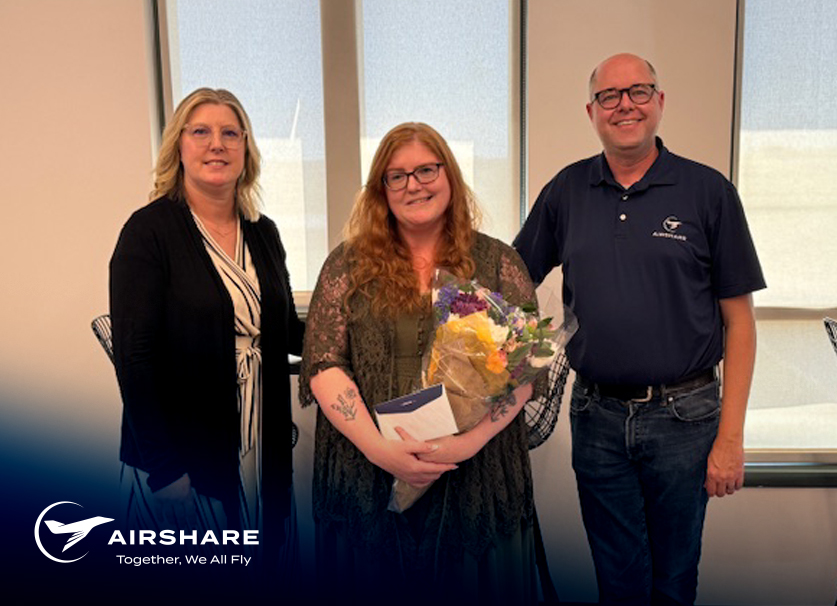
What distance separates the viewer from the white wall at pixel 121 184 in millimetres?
2666

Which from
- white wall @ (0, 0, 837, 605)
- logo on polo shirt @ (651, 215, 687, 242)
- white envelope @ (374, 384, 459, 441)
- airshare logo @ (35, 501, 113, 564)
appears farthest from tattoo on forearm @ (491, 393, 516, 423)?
airshare logo @ (35, 501, 113, 564)

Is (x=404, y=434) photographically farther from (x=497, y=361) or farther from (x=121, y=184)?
(x=121, y=184)

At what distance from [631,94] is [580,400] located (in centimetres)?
90

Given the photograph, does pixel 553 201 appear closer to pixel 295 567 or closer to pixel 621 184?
pixel 621 184

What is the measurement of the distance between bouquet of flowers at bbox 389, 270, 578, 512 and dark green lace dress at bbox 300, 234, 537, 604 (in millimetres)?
120

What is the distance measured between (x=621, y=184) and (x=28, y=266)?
251 cm

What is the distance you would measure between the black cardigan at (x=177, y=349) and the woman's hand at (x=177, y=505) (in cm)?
2

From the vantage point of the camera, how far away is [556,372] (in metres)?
2.24

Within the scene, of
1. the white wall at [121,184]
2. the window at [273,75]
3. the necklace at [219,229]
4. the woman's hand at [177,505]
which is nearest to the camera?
the woman's hand at [177,505]

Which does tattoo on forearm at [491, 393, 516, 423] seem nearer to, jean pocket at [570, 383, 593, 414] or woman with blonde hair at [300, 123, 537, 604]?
woman with blonde hair at [300, 123, 537, 604]

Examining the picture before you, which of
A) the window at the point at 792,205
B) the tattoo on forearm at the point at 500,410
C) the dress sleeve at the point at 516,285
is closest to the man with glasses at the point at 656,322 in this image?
the dress sleeve at the point at 516,285

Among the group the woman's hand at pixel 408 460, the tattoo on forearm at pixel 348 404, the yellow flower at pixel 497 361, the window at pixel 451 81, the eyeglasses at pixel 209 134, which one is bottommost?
the woman's hand at pixel 408 460

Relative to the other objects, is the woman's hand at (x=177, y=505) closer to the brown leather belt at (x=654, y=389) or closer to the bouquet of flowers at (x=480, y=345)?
the bouquet of flowers at (x=480, y=345)

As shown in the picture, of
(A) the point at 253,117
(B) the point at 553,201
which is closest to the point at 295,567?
(B) the point at 553,201
